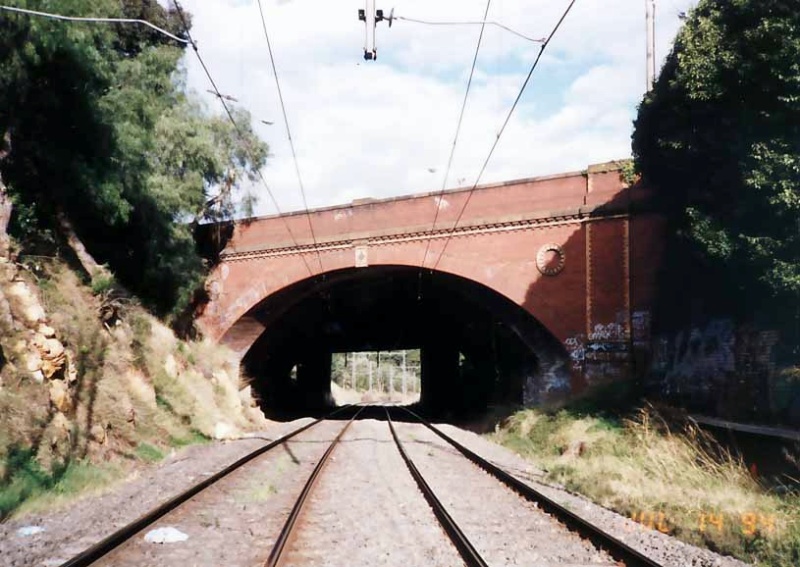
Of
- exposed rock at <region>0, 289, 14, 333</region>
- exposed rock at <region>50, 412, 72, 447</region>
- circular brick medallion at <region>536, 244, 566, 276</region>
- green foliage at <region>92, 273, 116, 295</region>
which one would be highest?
circular brick medallion at <region>536, 244, 566, 276</region>

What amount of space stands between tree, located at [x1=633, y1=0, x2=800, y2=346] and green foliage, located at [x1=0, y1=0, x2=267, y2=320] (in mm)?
11085

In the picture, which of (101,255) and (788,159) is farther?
(101,255)

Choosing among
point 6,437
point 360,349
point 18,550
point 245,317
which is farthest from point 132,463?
point 360,349

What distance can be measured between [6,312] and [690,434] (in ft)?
35.9

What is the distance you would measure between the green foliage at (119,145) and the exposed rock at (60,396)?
5.60m

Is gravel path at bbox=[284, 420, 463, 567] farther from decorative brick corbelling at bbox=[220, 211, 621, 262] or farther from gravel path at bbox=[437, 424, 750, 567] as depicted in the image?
decorative brick corbelling at bbox=[220, 211, 621, 262]

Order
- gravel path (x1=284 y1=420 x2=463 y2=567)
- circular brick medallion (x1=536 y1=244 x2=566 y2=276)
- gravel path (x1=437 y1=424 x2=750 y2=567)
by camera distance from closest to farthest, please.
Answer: gravel path (x1=284 y1=420 x2=463 y2=567) < gravel path (x1=437 y1=424 x2=750 y2=567) < circular brick medallion (x1=536 y1=244 x2=566 y2=276)

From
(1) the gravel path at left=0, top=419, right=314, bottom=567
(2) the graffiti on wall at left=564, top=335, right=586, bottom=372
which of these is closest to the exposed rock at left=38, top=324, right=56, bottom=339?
(1) the gravel path at left=0, top=419, right=314, bottom=567

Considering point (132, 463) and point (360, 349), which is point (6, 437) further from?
point (360, 349)

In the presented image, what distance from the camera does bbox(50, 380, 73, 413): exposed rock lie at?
974 cm

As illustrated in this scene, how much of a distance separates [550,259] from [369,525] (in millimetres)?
12418

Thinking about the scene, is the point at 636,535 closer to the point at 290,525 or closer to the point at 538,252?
the point at 290,525

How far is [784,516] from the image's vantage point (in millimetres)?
6906

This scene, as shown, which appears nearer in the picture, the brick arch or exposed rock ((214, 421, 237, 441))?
exposed rock ((214, 421, 237, 441))
